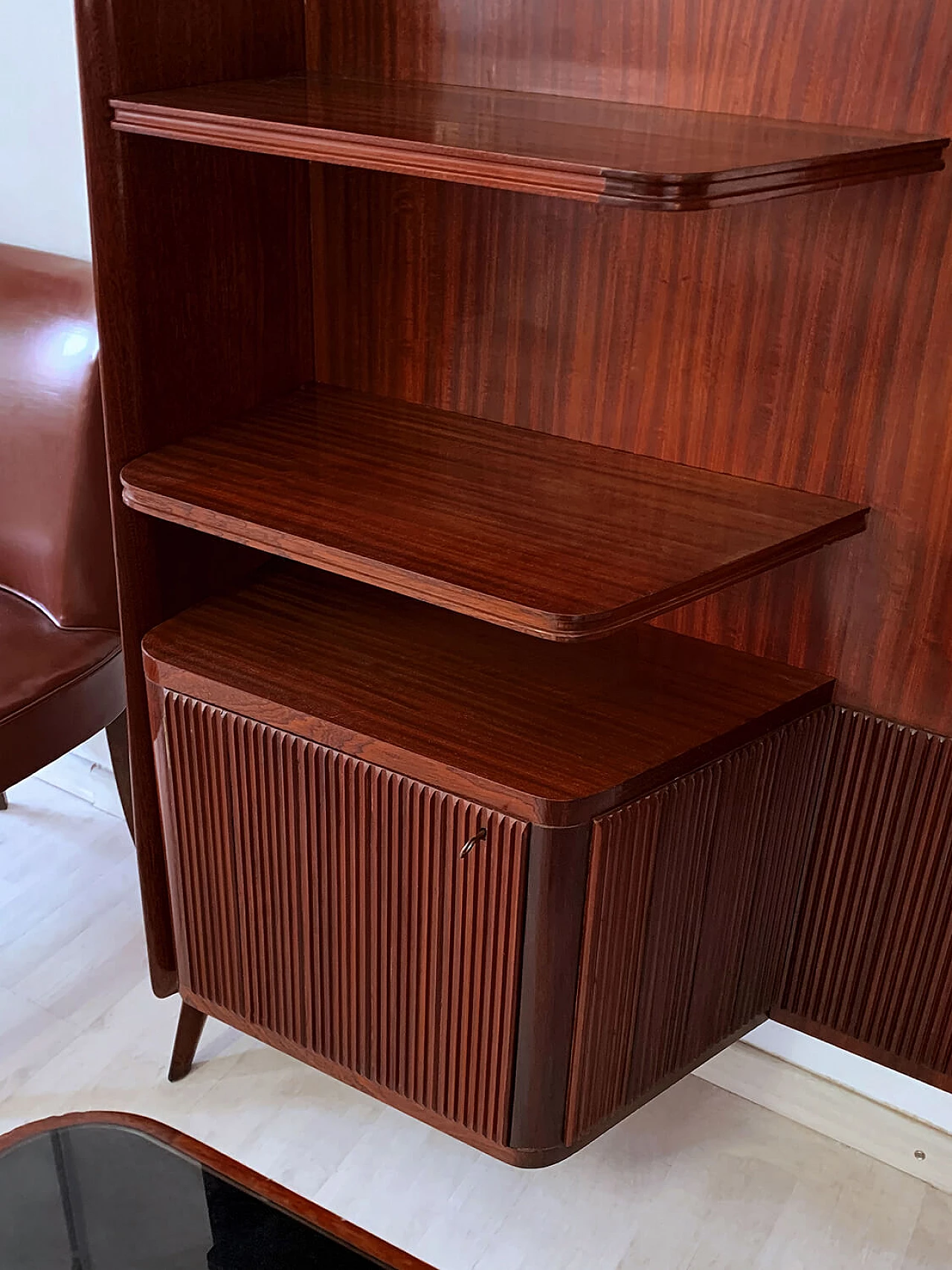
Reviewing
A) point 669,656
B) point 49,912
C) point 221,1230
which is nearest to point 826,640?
point 669,656

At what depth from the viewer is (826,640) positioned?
1.14 meters

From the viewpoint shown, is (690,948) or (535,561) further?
(690,948)

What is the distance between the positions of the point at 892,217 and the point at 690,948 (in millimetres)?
623

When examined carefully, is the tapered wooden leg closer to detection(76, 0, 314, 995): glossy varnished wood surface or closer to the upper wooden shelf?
detection(76, 0, 314, 995): glossy varnished wood surface

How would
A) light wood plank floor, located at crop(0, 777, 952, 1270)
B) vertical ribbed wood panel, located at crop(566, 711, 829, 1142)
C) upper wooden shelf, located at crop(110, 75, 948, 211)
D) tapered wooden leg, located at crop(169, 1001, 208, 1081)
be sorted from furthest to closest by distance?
1. tapered wooden leg, located at crop(169, 1001, 208, 1081)
2. light wood plank floor, located at crop(0, 777, 952, 1270)
3. vertical ribbed wood panel, located at crop(566, 711, 829, 1142)
4. upper wooden shelf, located at crop(110, 75, 948, 211)

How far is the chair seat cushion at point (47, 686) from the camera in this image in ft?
4.60

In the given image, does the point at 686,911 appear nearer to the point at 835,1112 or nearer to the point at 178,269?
the point at 835,1112

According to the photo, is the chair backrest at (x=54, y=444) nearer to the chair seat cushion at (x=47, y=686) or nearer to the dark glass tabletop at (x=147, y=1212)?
the chair seat cushion at (x=47, y=686)

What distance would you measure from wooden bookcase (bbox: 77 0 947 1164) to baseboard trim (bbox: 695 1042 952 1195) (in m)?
0.14

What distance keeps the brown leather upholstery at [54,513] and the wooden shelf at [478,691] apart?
29cm

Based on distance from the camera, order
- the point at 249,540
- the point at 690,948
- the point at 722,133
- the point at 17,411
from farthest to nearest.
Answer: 1. the point at 17,411
2. the point at 690,948
3. the point at 249,540
4. the point at 722,133

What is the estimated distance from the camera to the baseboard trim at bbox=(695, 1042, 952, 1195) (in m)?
1.32

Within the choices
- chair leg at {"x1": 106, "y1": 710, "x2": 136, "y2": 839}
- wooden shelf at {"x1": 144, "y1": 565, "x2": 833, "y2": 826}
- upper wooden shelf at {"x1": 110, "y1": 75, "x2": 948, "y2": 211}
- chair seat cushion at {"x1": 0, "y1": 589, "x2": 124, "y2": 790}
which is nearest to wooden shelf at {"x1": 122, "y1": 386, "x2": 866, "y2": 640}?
wooden shelf at {"x1": 144, "y1": 565, "x2": 833, "y2": 826}

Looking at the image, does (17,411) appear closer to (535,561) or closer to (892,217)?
(535,561)
